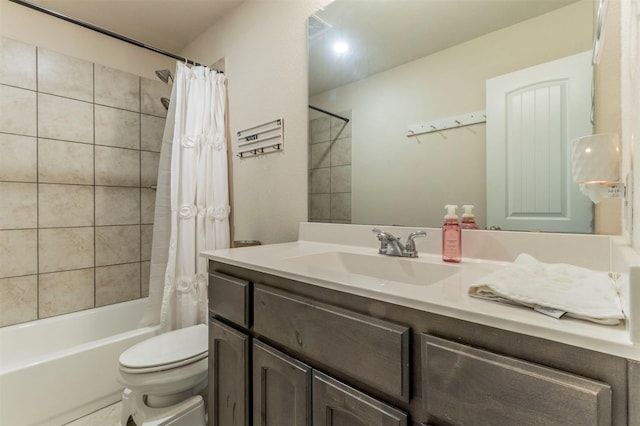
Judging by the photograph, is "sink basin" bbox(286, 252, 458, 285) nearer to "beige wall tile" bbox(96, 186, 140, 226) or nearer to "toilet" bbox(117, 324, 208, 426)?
"toilet" bbox(117, 324, 208, 426)

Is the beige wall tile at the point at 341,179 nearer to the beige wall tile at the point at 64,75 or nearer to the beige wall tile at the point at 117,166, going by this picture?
the beige wall tile at the point at 117,166

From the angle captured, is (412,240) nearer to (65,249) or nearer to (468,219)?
(468,219)

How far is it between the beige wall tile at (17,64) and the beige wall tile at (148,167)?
74cm

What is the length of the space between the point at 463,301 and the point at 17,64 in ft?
9.02

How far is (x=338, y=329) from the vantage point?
640 millimetres

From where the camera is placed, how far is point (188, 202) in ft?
5.41

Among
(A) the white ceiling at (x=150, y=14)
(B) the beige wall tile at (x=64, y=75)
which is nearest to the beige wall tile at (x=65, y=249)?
(B) the beige wall tile at (x=64, y=75)

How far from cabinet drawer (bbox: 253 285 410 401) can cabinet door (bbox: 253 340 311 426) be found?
0.15ft

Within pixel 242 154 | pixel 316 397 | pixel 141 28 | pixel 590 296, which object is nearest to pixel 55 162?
pixel 141 28

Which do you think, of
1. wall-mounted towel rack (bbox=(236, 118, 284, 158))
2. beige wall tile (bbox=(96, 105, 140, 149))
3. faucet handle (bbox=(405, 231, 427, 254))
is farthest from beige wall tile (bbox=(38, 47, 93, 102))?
faucet handle (bbox=(405, 231, 427, 254))

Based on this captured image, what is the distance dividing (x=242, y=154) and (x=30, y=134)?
1.38m

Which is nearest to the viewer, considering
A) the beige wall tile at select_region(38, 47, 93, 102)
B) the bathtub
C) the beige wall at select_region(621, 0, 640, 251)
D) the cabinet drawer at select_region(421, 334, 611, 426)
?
the cabinet drawer at select_region(421, 334, 611, 426)

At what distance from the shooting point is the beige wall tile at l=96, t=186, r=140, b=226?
2.11m

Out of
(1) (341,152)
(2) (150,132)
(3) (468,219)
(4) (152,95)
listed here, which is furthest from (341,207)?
(4) (152,95)
